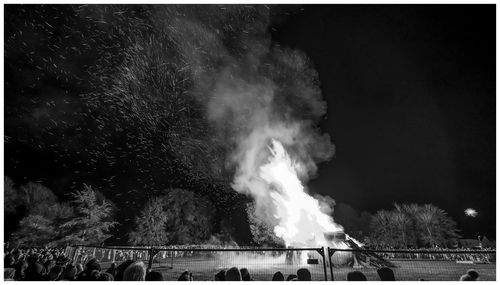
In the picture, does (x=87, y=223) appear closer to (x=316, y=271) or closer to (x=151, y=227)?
(x=151, y=227)

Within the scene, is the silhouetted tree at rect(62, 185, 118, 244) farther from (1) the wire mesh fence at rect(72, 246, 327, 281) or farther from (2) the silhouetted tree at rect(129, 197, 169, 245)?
(1) the wire mesh fence at rect(72, 246, 327, 281)

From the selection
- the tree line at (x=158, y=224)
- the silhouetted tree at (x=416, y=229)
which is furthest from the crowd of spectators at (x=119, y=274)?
the silhouetted tree at (x=416, y=229)

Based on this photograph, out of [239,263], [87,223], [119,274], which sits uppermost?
[87,223]

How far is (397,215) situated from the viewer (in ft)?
236

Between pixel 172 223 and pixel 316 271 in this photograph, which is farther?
pixel 172 223

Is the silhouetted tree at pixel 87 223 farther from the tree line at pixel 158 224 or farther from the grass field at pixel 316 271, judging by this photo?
the grass field at pixel 316 271

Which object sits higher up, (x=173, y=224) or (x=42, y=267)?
(x=173, y=224)

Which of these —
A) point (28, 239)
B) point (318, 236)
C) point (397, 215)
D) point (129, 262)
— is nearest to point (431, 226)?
point (397, 215)

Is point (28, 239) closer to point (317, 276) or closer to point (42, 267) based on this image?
point (42, 267)

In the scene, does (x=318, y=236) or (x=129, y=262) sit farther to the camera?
(x=318, y=236)

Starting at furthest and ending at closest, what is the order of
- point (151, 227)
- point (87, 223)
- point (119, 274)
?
1. point (151, 227)
2. point (87, 223)
3. point (119, 274)

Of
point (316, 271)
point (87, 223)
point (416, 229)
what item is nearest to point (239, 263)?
point (316, 271)

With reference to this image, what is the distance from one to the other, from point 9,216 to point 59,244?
11855 mm

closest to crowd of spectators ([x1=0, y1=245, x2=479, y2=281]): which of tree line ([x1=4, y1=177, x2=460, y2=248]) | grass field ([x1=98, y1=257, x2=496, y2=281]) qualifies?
grass field ([x1=98, y1=257, x2=496, y2=281])
